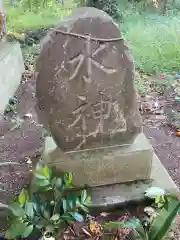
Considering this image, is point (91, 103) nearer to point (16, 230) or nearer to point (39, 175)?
point (39, 175)

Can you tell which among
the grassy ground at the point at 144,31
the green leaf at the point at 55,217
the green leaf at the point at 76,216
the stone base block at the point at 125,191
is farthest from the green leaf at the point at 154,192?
the grassy ground at the point at 144,31

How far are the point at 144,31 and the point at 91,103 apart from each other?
5.00 metres

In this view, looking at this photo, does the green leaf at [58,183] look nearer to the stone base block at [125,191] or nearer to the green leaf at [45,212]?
the green leaf at [45,212]

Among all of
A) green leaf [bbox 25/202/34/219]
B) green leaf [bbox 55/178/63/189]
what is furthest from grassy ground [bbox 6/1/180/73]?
green leaf [bbox 25/202/34/219]

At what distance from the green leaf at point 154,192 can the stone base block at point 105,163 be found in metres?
0.19

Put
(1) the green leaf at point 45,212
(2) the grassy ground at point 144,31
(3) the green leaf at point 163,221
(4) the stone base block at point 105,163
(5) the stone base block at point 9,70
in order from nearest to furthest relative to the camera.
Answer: (3) the green leaf at point 163,221
(1) the green leaf at point 45,212
(4) the stone base block at point 105,163
(5) the stone base block at point 9,70
(2) the grassy ground at point 144,31

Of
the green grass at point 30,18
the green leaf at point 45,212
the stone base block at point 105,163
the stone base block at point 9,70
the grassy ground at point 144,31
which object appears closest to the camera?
the green leaf at point 45,212

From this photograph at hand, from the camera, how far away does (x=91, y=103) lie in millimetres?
2387

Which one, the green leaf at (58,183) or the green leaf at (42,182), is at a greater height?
the green leaf at (42,182)

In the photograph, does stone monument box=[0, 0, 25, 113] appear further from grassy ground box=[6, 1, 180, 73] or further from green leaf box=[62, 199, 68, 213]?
green leaf box=[62, 199, 68, 213]

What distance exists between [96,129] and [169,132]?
1.49 m

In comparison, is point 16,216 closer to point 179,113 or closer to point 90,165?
point 90,165

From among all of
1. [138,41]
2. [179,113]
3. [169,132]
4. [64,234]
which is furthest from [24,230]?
[138,41]

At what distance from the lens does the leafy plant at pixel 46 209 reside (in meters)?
2.06
